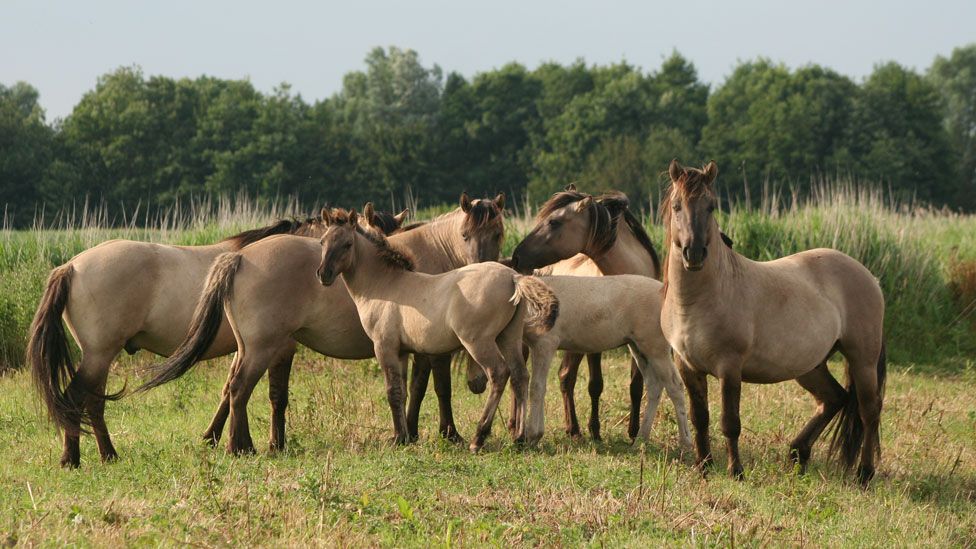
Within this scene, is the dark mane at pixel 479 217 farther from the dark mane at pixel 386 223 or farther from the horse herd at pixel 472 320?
the dark mane at pixel 386 223

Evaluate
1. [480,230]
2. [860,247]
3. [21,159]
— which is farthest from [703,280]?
[21,159]

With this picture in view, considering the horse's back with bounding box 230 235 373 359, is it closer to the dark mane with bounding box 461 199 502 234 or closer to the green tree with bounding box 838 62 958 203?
the dark mane with bounding box 461 199 502 234

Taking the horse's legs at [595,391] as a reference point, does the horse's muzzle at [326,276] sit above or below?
above

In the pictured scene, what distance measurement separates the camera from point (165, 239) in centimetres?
1539

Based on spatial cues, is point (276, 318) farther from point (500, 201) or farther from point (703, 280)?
point (703, 280)

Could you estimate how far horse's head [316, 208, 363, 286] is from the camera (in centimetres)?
Result: 813

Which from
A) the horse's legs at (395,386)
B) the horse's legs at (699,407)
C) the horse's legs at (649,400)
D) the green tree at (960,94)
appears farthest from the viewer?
the green tree at (960,94)

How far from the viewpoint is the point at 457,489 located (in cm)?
672

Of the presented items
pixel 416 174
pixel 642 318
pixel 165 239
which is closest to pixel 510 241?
pixel 165 239

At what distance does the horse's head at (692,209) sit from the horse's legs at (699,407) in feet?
3.13

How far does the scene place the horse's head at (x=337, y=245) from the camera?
320 inches

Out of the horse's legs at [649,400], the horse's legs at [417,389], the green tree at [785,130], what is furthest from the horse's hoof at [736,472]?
the green tree at [785,130]

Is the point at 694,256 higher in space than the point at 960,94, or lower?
lower

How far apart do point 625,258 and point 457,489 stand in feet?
13.3
